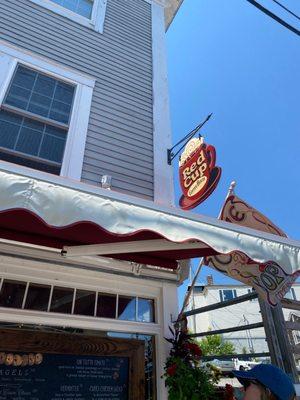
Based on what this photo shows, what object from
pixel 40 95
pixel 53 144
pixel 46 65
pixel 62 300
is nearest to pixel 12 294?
pixel 62 300

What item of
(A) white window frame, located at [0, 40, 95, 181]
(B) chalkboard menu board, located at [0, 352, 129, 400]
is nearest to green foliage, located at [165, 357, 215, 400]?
(B) chalkboard menu board, located at [0, 352, 129, 400]

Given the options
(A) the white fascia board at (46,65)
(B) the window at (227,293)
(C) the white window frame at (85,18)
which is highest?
(B) the window at (227,293)

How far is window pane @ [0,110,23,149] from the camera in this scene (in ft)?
14.6

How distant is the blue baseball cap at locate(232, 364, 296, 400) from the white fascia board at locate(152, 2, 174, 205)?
10.6 ft

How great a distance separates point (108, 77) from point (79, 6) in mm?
2134

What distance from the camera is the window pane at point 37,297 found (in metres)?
3.44

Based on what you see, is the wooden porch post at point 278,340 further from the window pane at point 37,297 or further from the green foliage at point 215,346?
the green foliage at point 215,346

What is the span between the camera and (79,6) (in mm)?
6766

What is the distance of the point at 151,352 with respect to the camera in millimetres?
3811

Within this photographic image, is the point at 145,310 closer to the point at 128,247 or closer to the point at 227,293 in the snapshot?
the point at 128,247

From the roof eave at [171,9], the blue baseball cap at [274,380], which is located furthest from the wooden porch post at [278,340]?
the roof eave at [171,9]

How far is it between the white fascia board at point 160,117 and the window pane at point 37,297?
6.98ft

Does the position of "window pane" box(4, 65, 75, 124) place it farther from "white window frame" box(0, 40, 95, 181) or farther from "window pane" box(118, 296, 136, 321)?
"window pane" box(118, 296, 136, 321)

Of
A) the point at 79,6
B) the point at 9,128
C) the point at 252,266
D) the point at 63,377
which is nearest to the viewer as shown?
the point at 63,377
